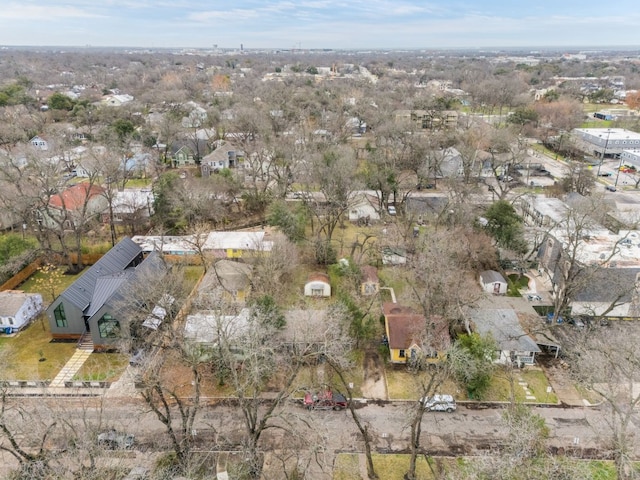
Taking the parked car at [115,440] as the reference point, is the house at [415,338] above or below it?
above

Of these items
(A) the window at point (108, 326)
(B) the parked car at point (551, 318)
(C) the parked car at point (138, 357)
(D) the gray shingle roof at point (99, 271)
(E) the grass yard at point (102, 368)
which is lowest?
(E) the grass yard at point (102, 368)

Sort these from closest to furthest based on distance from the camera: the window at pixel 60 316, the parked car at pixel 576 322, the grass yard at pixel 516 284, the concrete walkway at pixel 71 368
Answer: the concrete walkway at pixel 71 368, the window at pixel 60 316, the parked car at pixel 576 322, the grass yard at pixel 516 284

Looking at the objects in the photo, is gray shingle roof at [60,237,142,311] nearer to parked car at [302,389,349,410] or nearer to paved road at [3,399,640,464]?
paved road at [3,399,640,464]

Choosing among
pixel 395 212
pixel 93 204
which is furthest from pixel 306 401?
pixel 93 204

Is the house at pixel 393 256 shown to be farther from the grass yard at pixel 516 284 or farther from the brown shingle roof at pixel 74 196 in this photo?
the brown shingle roof at pixel 74 196

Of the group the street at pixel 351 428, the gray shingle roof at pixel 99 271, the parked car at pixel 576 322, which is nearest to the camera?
the street at pixel 351 428

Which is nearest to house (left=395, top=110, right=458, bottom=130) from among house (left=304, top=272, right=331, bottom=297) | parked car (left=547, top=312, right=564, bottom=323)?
house (left=304, top=272, right=331, bottom=297)

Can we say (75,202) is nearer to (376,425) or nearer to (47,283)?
(47,283)

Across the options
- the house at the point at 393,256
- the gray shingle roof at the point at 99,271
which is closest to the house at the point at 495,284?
the house at the point at 393,256
